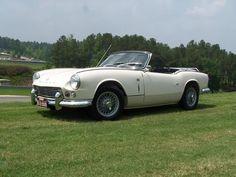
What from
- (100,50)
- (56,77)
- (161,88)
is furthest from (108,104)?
(100,50)

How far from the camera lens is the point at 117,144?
248 inches

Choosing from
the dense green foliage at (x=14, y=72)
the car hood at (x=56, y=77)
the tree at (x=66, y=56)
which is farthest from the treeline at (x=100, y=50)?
the car hood at (x=56, y=77)

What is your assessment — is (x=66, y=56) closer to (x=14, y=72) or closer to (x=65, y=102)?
(x=14, y=72)

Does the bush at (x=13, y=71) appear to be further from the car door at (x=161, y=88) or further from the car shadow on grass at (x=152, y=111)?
the car door at (x=161, y=88)

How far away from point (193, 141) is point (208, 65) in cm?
10875

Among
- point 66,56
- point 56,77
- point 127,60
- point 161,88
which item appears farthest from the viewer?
point 66,56

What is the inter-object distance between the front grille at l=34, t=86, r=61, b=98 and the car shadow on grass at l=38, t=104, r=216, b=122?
39cm

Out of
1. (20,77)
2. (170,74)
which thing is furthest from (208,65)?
(170,74)

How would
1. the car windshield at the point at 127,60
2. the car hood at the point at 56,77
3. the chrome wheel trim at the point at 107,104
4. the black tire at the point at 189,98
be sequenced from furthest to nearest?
the black tire at the point at 189,98 → the car windshield at the point at 127,60 → the chrome wheel trim at the point at 107,104 → the car hood at the point at 56,77

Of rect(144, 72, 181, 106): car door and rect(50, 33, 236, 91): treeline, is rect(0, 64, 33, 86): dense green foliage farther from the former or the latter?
rect(144, 72, 181, 106): car door

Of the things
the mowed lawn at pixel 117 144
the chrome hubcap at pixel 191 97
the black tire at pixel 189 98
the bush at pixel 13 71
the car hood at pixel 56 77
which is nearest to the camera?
the mowed lawn at pixel 117 144

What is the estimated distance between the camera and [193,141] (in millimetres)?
6648

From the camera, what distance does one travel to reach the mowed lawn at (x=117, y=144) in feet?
16.7

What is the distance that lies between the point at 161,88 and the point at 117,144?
11.7 ft
